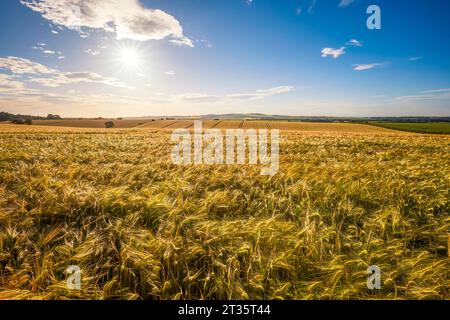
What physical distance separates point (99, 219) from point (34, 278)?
0.90 meters

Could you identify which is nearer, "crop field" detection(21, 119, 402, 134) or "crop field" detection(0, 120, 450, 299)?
"crop field" detection(0, 120, 450, 299)

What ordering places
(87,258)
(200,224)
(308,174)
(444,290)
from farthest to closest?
(308,174)
(200,224)
(87,258)
(444,290)

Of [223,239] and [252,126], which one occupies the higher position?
[252,126]

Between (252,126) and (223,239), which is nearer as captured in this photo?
(223,239)

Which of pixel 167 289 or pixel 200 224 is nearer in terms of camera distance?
pixel 167 289

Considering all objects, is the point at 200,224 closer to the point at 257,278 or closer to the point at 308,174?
the point at 257,278

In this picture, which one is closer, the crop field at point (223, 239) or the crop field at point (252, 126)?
the crop field at point (223, 239)

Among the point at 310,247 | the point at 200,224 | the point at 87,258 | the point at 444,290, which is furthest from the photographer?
the point at 200,224

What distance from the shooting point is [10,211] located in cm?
278

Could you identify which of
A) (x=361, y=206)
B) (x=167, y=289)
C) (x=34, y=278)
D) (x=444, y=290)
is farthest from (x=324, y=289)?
(x=34, y=278)

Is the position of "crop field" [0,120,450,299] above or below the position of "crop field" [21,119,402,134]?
below

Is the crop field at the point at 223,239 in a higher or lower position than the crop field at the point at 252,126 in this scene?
lower
